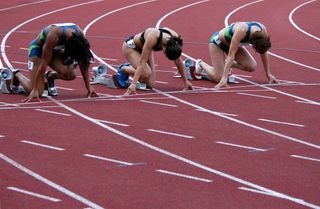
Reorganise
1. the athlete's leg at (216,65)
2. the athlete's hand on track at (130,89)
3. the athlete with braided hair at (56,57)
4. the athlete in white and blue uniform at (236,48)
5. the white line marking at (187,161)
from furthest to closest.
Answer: the athlete's leg at (216,65), the athlete in white and blue uniform at (236,48), the athlete's hand on track at (130,89), the athlete with braided hair at (56,57), the white line marking at (187,161)

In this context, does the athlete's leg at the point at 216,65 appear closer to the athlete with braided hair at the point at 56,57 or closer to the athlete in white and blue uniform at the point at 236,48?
the athlete in white and blue uniform at the point at 236,48

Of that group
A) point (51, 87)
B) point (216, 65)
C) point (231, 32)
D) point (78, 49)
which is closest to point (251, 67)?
point (216, 65)

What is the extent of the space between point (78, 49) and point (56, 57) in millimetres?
820

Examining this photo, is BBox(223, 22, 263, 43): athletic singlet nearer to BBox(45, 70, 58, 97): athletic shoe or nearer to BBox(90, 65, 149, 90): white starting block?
BBox(90, 65, 149, 90): white starting block

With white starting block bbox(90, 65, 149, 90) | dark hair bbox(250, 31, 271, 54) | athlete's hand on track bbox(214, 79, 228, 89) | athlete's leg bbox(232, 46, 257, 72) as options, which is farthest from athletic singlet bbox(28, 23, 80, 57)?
athlete's leg bbox(232, 46, 257, 72)

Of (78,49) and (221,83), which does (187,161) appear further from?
(221,83)

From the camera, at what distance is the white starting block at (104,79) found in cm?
1460

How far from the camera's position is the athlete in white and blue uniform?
14.5 meters

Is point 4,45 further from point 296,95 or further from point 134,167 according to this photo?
point 134,167

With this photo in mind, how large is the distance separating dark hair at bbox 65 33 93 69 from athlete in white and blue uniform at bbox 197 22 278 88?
8.27 feet

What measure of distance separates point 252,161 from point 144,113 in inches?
115

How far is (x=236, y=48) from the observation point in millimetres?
14789

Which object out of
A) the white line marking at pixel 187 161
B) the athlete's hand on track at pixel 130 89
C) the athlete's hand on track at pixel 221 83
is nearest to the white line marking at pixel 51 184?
the white line marking at pixel 187 161

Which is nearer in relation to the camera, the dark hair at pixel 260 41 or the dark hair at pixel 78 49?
the dark hair at pixel 78 49
